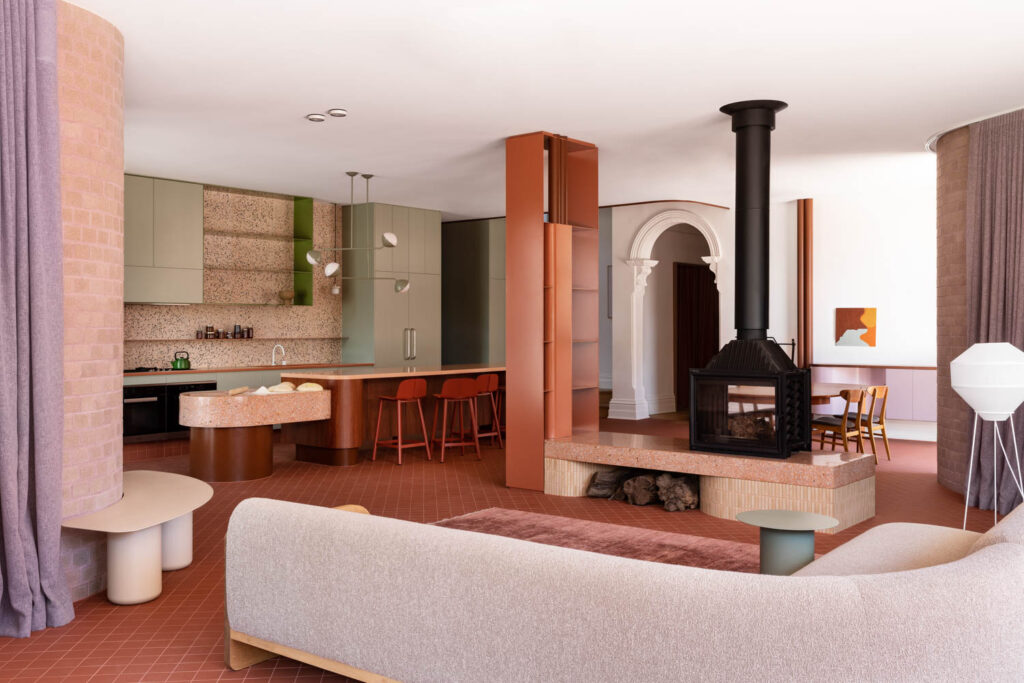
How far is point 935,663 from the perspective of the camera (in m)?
1.85

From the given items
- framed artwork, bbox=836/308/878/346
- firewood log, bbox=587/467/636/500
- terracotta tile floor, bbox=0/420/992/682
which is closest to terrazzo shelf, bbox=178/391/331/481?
terracotta tile floor, bbox=0/420/992/682

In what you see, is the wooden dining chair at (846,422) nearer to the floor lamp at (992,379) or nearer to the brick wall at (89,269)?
the floor lamp at (992,379)

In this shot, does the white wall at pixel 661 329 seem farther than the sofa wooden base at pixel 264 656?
Yes

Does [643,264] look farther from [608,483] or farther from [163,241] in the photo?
[163,241]

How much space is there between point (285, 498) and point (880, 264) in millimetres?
7236

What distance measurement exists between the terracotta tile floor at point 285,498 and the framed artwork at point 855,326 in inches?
50.6

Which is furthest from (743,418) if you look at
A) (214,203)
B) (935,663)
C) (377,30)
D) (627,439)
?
(214,203)

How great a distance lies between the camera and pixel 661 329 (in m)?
11.8

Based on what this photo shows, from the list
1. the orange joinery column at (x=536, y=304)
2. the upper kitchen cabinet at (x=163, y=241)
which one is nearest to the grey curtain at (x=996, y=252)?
the orange joinery column at (x=536, y=304)

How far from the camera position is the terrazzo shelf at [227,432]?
691 cm

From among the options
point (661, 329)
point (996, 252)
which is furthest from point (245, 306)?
point (996, 252)

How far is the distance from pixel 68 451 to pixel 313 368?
6.00 m

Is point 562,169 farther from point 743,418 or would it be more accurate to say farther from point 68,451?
point 68,451

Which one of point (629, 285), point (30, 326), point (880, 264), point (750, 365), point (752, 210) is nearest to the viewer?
point (30, 326)
